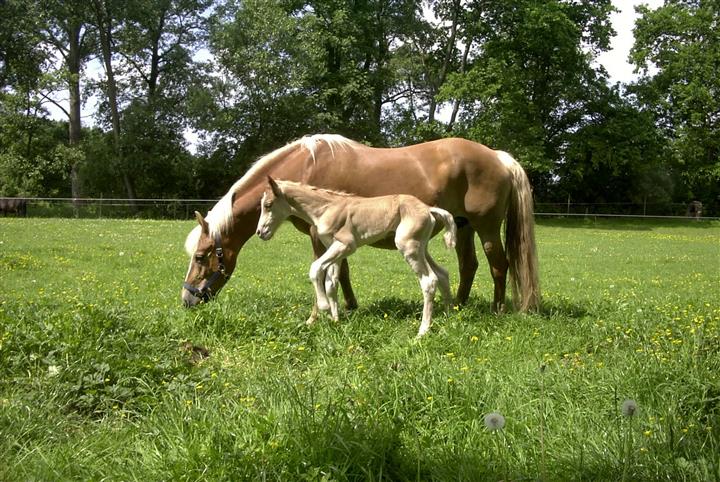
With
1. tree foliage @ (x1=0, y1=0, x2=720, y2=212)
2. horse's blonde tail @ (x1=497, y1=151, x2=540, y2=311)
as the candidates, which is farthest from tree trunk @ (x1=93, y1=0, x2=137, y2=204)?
horse's blonde tail @ (x1=497, y1=151, x2=540, y2=311)

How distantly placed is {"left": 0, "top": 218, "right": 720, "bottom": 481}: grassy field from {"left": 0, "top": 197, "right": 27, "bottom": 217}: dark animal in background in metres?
27.0

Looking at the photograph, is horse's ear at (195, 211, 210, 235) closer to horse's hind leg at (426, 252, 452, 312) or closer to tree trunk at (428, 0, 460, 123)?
horse's hind leg at (426, 252, 452, 312)

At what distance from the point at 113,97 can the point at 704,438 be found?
3939 cm

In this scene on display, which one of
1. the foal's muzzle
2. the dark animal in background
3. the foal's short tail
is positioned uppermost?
the foal's short tail

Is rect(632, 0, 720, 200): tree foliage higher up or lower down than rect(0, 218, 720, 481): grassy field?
higher up

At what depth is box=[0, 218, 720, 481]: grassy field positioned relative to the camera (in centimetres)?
281

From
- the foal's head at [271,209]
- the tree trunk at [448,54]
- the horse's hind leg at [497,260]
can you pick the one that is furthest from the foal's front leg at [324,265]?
the tree trunk at [448,54]

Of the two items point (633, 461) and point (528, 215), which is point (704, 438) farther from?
point (528, 215)

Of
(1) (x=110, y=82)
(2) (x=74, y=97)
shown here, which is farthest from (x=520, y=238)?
(2) (x=74, y=97)

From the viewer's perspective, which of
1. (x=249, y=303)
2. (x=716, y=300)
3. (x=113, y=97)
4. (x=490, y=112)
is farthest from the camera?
(x=113, y=97)

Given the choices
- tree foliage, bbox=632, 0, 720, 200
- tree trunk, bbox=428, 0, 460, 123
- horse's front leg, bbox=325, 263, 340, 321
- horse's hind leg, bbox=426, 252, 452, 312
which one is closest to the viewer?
horse's front leg, bbox=325, 263, 340, 321

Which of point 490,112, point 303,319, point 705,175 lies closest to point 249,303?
point 303,319

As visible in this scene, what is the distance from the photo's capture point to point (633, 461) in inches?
110

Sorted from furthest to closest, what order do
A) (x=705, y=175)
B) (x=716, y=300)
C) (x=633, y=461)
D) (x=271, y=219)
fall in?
(x=705, y=175)
(x=716, y=300)
(x=271, y=219)
(x=633, y=461)
